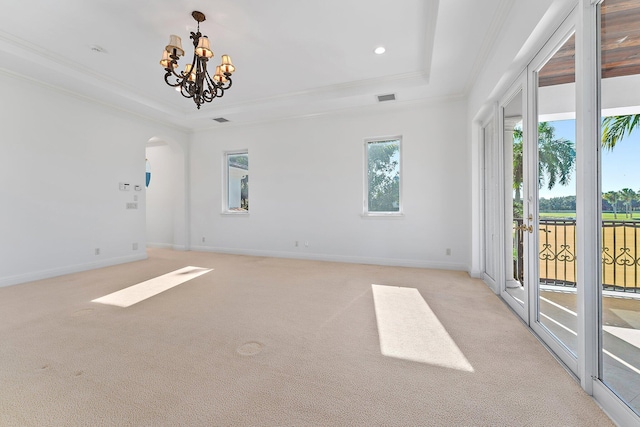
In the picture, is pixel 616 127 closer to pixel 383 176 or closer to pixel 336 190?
pixel 383 176

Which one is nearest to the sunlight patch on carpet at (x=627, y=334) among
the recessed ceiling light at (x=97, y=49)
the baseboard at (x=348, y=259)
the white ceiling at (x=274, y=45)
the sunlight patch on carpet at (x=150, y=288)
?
the white ceiling at (x=274, y=45)

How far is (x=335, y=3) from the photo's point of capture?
2.81 meters

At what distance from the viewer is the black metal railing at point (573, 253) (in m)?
1.40

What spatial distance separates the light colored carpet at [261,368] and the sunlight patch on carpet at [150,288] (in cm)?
15

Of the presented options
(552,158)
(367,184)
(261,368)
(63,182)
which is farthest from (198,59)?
(552,158)

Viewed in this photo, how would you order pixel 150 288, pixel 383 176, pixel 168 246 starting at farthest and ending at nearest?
pixel 168 246
pixel 383 176
pixel 150 288

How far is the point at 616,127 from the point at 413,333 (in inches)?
75.7

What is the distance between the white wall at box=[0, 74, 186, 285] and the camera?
4.00 meters

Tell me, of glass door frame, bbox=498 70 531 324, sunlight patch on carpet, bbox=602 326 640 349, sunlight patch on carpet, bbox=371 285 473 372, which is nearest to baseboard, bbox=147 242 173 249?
sunlight patch on carpet, bbox=371 285 473 372

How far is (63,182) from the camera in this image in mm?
4582

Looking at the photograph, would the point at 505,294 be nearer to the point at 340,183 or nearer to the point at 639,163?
the point at 639,163

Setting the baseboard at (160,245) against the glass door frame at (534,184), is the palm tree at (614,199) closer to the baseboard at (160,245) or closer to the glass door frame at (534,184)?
the glass door frame at (534,184)

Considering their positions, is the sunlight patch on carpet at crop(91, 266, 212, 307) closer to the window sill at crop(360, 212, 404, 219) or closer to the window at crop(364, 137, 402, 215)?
the window sill at crop(360, 212, 404, 219)

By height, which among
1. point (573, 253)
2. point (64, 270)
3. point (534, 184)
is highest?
point (534, 184)
